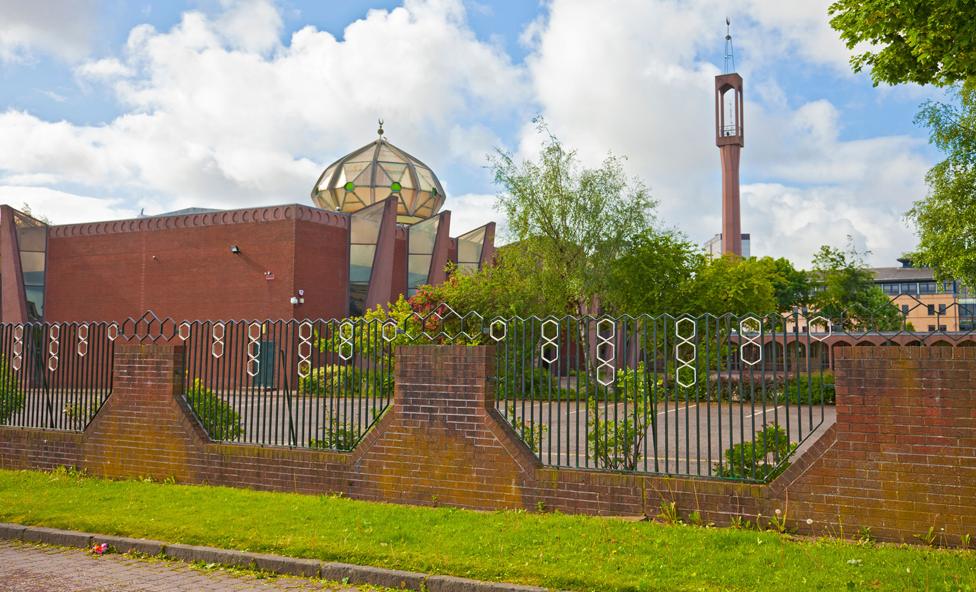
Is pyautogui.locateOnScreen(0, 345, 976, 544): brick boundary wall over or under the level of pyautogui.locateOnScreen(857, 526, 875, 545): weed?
over

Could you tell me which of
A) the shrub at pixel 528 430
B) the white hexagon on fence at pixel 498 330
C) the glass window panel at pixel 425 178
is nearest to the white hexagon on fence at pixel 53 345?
the white hexagon on fence at pixel 498 330

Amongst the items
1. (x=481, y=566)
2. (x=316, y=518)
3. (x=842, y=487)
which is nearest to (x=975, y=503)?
(x=842, y=487)

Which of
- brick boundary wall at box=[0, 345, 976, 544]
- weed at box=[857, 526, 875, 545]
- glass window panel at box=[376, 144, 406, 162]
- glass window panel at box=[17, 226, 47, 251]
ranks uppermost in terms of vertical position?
glass window panel at box=[376, 144, 406, 162]

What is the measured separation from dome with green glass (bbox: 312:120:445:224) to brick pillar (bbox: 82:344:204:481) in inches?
1396

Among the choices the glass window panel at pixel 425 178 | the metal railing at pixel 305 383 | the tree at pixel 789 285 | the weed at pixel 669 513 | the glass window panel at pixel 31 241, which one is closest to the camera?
the weed at pixel 669 513

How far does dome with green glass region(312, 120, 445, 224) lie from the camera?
152 ft

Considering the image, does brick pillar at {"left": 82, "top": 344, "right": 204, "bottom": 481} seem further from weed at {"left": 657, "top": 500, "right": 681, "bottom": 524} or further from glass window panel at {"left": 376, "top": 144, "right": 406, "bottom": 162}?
glass window panel at {"left": 376, "top": 144, "right": 406, "bottom": 162}

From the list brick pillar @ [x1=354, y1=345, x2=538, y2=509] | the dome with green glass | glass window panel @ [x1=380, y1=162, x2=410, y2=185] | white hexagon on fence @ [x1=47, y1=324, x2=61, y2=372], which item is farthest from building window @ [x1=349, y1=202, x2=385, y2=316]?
brick pillar @ [x1=354, y1=345, x2=538, y2=509]

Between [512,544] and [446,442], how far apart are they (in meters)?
1.94

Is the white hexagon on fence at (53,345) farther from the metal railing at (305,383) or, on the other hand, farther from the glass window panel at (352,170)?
the glass window panel at (352,170)

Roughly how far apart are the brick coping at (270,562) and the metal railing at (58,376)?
10.5 feet

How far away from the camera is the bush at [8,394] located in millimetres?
12312

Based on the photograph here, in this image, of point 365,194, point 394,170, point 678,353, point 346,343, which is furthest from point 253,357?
point 394,170

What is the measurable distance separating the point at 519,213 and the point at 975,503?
85.1 feet
